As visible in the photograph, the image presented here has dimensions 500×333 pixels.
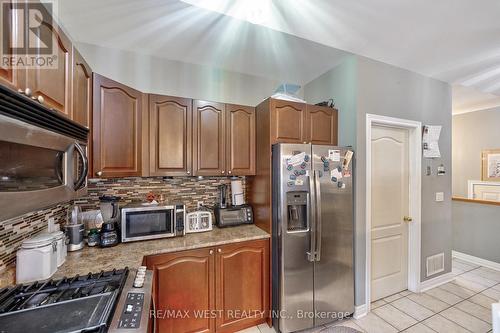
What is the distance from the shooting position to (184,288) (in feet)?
5.61

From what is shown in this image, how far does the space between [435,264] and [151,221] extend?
3.51 metres

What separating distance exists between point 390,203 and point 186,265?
2.41 m

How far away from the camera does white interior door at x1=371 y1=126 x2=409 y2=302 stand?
2.42 metres

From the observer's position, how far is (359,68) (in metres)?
2.18

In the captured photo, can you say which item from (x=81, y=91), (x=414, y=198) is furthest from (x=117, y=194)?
(x=414, y=198)

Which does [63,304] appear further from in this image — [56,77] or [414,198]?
[414,198]

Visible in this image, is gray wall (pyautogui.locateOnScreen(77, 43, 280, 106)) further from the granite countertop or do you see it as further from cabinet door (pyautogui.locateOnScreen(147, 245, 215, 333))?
cabinet door (pyautogui.locateOnScreen(147, 245, 215, 333))

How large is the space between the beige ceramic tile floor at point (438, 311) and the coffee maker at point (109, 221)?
Result: 1.49m

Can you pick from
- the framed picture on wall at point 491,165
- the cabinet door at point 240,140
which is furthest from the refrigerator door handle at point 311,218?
the framed picture on wall at point 491,165

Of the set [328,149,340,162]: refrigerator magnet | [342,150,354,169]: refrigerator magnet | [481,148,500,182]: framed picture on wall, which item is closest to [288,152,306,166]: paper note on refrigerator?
[328,149,340,162]: refrigerator magnet

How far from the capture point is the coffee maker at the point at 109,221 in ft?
5.52

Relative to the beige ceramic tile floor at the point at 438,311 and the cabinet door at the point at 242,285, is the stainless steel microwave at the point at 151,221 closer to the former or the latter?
the cabinet door at the point at 242,285

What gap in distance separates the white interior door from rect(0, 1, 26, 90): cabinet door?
2.82m

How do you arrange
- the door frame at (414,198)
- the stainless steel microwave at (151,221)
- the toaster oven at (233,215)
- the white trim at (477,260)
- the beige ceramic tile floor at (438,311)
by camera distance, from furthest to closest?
the white trim at (477,260)
the door frame at (414,198)
the toaster oven at (233,215)
the beige ceramic tile floor at (438,311)
the stainless steel microwave at (151,221)
